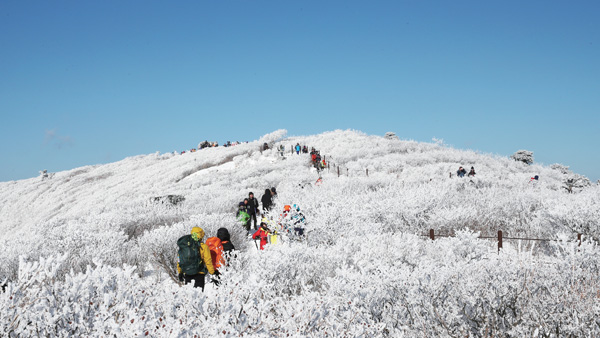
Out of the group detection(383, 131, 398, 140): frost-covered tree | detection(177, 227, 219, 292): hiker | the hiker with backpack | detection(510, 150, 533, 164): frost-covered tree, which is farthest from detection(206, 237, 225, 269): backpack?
detection(510, 150, 533, 164): frost-covered tree

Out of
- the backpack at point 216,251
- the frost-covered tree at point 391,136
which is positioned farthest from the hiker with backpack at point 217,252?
the frost-covered tree at point 391,136

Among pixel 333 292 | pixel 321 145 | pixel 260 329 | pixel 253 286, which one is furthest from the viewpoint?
pixel 321 145

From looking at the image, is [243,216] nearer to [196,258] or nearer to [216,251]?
[216,251]

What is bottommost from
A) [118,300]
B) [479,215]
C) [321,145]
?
[118,300]

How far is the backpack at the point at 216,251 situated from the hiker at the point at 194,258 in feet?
0.54

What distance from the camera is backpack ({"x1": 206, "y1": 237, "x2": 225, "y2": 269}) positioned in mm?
5714

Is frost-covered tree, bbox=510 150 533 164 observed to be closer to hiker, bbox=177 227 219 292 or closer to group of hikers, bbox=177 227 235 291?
group of hikers, bbox=177 227 235 291

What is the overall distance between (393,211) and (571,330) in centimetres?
686

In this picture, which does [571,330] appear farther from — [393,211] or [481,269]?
[393,211]

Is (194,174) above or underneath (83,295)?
above

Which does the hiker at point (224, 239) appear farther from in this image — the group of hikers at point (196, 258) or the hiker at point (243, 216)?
the hiker at point (243, 216)

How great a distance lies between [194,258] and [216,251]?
1.60 feet

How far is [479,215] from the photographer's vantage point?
33.9 feet

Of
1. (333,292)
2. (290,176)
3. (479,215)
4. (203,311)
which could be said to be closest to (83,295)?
(203,311)
